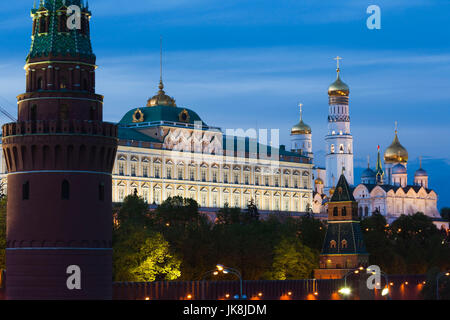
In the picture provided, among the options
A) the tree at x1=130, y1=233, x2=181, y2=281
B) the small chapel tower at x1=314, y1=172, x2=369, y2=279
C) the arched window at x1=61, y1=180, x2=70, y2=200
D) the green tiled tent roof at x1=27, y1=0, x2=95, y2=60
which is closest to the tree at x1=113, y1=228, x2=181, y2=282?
the tree at x1=130, y1=233, x2=181, y2=281

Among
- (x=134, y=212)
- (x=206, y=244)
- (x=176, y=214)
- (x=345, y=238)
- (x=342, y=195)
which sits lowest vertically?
(x=206, y=244)

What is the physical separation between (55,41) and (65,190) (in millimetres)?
11259

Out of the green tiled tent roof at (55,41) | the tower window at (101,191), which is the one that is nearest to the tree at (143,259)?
the tower window at (101,191)

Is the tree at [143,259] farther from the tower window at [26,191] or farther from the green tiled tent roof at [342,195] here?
the green tiled tent roof at [342,195]

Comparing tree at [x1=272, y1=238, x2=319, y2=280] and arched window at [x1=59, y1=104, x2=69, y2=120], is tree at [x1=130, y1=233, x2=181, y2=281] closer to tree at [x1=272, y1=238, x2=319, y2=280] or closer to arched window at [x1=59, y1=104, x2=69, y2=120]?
tree at [x1=272, y1=238, x2=319, y2=280]

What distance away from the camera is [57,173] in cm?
9294

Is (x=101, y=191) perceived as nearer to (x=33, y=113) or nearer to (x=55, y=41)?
(x=33, y=113)

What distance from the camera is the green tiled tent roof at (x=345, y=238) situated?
167 meters

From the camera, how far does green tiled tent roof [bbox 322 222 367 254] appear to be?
547 feet

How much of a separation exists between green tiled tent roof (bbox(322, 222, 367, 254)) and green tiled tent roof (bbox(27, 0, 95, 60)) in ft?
255

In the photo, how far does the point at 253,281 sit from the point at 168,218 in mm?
36601

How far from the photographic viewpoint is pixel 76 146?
93.1 metres

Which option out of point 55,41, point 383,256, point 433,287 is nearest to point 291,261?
point 383,256
